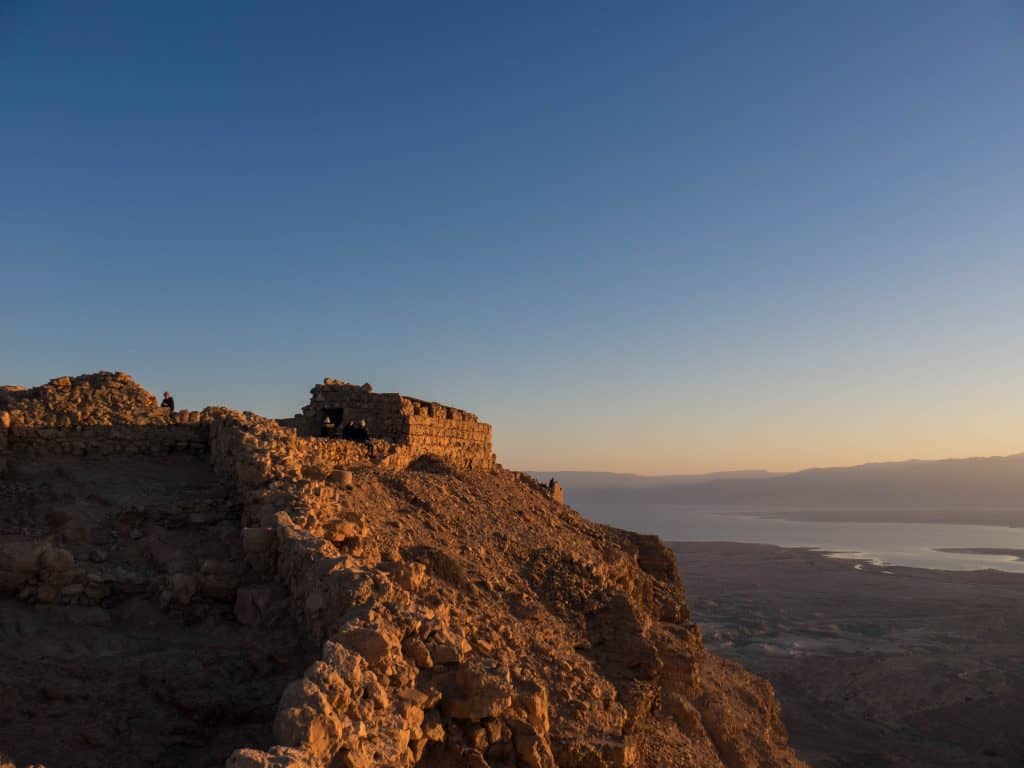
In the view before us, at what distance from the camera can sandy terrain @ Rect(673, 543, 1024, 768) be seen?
21.7 meters

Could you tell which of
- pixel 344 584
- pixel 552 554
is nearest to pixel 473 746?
pixel 344 584

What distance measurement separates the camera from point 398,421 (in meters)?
15.4

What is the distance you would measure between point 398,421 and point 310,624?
361 inches

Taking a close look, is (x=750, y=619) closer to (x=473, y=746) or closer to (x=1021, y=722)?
(x=1021, y=722)

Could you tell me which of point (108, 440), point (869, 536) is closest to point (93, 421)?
point (108, 440)

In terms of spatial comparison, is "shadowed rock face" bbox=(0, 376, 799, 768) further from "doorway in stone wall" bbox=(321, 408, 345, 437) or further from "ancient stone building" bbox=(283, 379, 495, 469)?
"doorway in stone wall" bbox=(321, 408, 345, 437)

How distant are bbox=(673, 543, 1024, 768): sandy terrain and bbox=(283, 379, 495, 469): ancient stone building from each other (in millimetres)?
12885

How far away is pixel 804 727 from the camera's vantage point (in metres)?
22.4

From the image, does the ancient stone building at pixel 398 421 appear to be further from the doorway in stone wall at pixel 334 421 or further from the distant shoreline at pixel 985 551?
the distant shoreline at pixel 985 551

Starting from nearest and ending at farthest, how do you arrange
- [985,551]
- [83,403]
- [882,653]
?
1. [83,403]
2. [882,653]
3. [985,551]

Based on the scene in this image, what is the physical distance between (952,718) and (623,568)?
55.6ft

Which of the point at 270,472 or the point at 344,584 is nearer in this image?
the point at 344,584

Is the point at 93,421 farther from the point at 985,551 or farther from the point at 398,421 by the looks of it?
the point at 985,551

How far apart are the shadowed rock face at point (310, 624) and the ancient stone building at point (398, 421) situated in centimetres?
261
